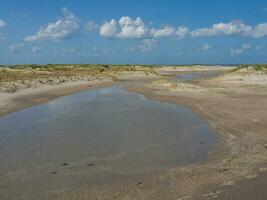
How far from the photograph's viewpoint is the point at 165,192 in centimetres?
920

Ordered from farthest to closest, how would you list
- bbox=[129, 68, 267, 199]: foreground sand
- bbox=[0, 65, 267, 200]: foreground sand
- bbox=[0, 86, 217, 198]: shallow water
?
bbox=[0, 86, 217, 198]: shallow water → bbox=[129, 68, 267, 199]: foreground sand → bbox=[0, 65, 267, 200]: foreground sand

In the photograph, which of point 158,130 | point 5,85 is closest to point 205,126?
point 158,130

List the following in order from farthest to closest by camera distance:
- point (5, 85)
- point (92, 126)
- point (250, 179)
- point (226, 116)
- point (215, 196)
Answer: point (5, 85)
point (226, 116)
point (92, 126)
point (250, 179)
point (215, 196)

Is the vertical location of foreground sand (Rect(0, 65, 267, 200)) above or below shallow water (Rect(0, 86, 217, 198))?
above

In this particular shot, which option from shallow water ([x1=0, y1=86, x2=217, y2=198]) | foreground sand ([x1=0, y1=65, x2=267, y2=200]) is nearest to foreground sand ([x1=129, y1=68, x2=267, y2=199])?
foreground sand ([x1=0, y1=65, x2=267, y2=200])

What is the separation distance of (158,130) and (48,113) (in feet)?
28.6

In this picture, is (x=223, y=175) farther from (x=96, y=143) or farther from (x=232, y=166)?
(x=96, y=143)

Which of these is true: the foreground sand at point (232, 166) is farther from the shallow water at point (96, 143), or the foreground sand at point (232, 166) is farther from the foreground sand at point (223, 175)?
the shallow water at point (96, 143)

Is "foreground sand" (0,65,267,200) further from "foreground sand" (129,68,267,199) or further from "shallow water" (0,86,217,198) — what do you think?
"shallow water" (0,86,217,198)

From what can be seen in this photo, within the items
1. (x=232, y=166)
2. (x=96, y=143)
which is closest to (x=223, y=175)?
(x=232, y=166)

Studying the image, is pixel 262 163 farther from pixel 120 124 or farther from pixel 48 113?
pixel 48 113

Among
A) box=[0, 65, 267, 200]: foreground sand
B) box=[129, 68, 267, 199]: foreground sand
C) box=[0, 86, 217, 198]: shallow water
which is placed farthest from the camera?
box=[0, 86, 217, 198]: shallow water

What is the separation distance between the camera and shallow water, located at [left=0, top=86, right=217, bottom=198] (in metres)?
11.3

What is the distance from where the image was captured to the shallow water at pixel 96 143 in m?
11.3
